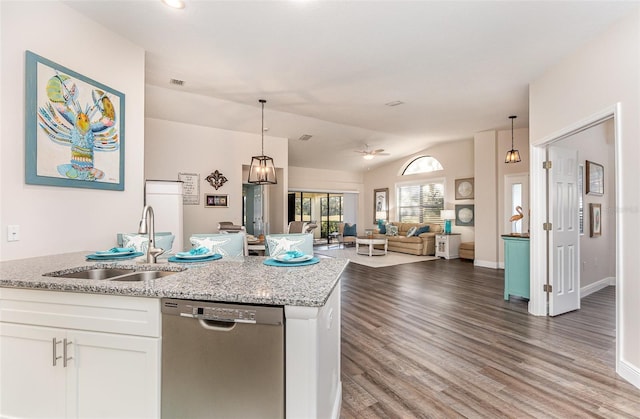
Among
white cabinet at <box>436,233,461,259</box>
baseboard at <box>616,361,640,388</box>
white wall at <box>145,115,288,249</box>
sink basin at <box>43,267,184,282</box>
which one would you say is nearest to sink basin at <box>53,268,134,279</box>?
sink basin at <box>43,267,184,282</box>

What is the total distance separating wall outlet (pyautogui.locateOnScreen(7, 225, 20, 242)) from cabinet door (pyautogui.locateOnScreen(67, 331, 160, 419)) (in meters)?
1.19

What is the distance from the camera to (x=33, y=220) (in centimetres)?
214

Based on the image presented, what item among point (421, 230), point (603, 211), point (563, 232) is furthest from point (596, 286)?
point (421, 230)

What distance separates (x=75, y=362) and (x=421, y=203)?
8.92 meters

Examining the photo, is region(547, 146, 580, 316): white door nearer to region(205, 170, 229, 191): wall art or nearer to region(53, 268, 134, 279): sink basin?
region(53, 268, 134, 279): sink basin

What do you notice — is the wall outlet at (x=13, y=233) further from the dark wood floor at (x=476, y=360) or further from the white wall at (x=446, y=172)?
the white wall at (x=446, y=172)

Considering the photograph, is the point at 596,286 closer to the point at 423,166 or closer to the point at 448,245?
the point at 448,245

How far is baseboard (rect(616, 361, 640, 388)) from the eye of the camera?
1.99m

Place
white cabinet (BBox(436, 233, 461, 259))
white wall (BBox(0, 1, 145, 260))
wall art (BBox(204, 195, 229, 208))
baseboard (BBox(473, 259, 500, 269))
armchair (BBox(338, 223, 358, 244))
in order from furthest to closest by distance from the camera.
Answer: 1. armchair (BBox(338, 223, 358, 244))
2. white cabinet (BBox(436, 233, 461, 259))
3. baseboard (BBox(473, 259, 500, 269))
4. wall art (BBox(204, 195, 229, 208))
5. white wall (BBox(0, 1, 145, 260))

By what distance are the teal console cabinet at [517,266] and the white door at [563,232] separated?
0.35 metres

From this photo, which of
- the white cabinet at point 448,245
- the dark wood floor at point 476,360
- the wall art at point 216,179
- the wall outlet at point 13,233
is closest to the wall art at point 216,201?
the wall art at point 216,179

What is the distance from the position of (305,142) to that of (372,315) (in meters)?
5.22

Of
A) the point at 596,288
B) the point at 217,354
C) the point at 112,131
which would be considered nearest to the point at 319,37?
the point at 112,131

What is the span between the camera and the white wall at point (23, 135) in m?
1.98
